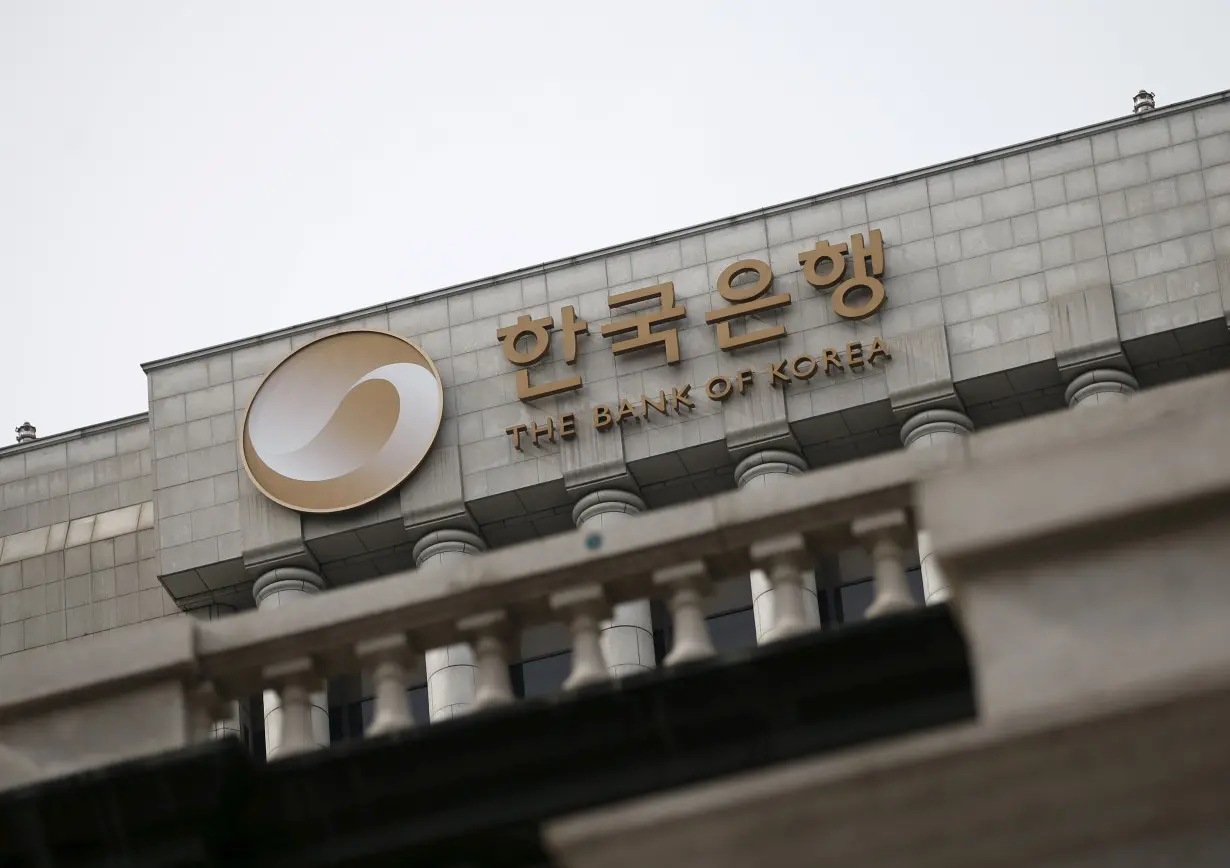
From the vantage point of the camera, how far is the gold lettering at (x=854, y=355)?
4131 centimetres

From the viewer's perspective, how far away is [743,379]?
4162 cm

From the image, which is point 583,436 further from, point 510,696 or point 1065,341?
point 510,696

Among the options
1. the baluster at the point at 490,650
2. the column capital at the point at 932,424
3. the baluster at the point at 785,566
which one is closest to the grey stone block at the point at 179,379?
the column capital at the point at 932,424

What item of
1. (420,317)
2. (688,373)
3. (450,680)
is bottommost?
(450,680)

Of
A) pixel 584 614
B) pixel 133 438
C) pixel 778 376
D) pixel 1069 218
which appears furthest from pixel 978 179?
pixel 584 614

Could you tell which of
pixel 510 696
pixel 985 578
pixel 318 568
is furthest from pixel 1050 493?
pixel 318 568

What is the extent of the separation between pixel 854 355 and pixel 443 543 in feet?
23.3

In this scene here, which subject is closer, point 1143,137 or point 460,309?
point 1143,137

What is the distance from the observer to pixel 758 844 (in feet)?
45.5

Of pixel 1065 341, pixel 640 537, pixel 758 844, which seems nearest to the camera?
pixel 758 844

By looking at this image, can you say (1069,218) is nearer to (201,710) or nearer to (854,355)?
(854,355)

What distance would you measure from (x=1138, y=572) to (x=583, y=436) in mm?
28419

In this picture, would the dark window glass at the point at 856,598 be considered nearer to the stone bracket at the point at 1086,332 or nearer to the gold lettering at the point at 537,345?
the stone bracket at the point at 1086,332

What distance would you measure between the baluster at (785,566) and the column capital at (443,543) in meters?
25.3
